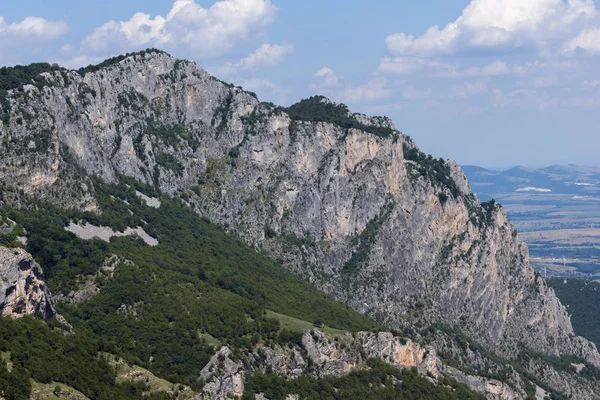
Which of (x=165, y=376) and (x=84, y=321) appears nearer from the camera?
(x=165, y=376)

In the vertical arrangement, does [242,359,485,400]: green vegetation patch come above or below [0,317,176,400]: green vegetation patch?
below

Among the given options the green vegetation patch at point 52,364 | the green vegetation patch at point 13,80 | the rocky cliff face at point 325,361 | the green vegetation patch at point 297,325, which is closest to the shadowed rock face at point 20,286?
the green vegetation patch at point 52,364

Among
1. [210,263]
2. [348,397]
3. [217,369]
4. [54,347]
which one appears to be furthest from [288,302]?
[54,347]

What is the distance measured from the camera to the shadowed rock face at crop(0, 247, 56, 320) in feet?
362

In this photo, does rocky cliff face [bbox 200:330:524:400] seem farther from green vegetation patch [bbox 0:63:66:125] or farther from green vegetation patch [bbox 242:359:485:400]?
green vegetation patch [bbox 0:63:66:125]

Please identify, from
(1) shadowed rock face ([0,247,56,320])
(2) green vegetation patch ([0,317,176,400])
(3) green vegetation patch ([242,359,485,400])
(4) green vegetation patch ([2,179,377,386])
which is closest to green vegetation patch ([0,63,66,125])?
(4) green vegetation patch ([2,179,377,386])

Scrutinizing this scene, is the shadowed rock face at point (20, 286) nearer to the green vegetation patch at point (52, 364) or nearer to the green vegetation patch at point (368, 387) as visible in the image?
the green vegetation patch at point (52, 364)

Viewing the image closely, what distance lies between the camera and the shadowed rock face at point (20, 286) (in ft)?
362

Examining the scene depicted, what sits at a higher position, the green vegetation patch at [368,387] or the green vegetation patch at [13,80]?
the green vegetation patch at [13,80]

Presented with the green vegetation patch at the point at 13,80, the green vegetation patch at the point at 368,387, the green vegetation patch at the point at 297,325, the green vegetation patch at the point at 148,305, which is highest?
the green vegetation patch at the point at 13,80

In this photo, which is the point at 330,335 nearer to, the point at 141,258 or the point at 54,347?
the point at 141,258

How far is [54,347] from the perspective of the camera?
351 ft

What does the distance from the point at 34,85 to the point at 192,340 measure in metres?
72.1

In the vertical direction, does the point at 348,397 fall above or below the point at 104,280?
below
